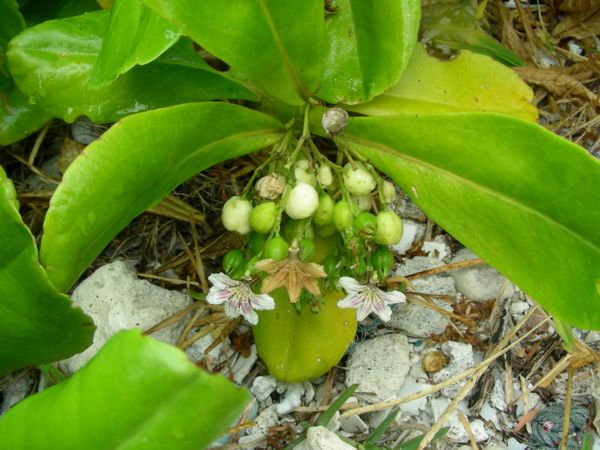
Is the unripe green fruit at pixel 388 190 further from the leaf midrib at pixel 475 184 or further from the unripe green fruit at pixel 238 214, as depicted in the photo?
the unripe green fruit at pixel 238 214

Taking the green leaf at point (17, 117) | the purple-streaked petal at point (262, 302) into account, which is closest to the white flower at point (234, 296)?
the purple-streaked petal at point (262, 302)

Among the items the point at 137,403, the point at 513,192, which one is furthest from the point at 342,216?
the point at 137,403

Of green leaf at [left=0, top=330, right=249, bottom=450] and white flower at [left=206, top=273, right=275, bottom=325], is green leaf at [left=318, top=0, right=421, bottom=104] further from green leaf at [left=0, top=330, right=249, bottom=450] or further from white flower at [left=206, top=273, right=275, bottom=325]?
green leaf at [left=0, top=330, right=249, bottom=450]

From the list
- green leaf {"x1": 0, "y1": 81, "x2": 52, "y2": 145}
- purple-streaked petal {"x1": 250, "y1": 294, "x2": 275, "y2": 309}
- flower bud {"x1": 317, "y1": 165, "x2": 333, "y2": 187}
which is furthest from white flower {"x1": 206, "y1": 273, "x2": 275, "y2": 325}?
green leaf {"x1": 0, "y1": 81, "x2": 52, "y2": 145}

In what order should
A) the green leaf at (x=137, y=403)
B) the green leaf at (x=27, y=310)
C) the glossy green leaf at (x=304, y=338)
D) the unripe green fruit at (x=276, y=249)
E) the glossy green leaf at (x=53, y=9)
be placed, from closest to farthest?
the green leaf at (x=137, y=403) < the green leaf at (x=27, y=310) < the unripe green fruit at (x=276, y=249) < the glossy green leaf at (x=304, y=338) < the glossy green leaf at (x=53, y=9)

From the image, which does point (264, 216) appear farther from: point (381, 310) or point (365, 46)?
point (365, 46)

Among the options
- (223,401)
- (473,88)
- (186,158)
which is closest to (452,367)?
(473,88)
